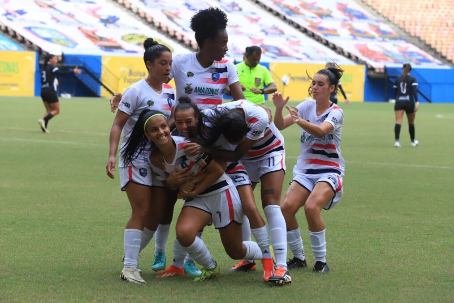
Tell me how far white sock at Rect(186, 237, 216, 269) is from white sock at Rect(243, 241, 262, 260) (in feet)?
0.94

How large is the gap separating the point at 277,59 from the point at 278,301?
38744mm

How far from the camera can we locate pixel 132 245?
6.00 m

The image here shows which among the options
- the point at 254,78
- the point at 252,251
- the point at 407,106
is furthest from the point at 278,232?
the point at 407,106

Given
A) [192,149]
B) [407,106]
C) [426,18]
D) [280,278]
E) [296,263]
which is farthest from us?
[426,18]

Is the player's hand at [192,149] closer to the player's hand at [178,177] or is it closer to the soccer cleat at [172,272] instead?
the player's hand at [178,177]

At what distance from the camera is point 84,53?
38.4m

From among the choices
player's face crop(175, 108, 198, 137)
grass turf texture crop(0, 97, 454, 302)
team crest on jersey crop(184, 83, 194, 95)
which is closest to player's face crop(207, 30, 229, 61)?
team crest on jersey crop(184, 83, 194, 95)

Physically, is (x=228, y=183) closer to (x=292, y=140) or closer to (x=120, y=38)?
(x=292, y=140)

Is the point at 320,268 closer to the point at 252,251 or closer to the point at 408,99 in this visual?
the point at 252,251

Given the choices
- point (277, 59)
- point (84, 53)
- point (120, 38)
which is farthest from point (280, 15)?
point (84, 53)

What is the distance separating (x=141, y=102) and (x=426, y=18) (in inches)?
2049

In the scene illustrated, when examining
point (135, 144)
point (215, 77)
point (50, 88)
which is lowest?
point (50, 88)

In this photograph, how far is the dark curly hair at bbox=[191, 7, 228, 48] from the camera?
21.0 feet

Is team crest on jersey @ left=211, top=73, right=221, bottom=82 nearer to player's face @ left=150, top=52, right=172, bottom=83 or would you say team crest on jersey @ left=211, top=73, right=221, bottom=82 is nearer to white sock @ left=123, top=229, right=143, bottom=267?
player's face @ left=150, top=52, right=172, bottom=83
